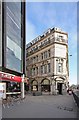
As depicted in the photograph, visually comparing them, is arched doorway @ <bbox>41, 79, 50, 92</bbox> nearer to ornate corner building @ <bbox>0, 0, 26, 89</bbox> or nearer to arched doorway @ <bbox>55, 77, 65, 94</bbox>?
arched doorway @ <bbox>55, 77, 65, 94</bbox>

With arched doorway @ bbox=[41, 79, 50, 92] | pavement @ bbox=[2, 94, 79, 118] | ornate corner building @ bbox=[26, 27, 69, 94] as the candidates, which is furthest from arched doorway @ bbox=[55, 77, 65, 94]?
pavement @ bbox=[2, 94, 79, 118]

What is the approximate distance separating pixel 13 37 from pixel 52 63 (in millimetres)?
24290

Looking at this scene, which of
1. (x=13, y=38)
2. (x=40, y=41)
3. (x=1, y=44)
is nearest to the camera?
(x=1, y=44)

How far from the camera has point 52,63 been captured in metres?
49.5

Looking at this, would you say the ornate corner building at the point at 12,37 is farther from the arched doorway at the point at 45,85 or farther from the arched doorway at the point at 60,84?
the arched doorway at the point at 45,85

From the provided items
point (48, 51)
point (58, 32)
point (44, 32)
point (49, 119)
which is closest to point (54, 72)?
point (48, 51)

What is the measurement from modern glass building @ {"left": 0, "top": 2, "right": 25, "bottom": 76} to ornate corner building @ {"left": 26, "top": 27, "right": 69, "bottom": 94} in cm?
1719

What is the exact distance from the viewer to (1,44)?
71.8ft

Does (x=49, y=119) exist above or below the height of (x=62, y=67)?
below

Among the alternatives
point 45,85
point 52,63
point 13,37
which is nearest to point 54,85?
Result: point 45,85

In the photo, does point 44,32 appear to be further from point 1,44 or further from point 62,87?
point 1,44

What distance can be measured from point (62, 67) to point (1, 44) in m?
29.8

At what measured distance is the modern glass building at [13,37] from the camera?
22.4 m

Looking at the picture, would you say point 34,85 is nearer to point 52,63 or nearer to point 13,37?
point 52,63
